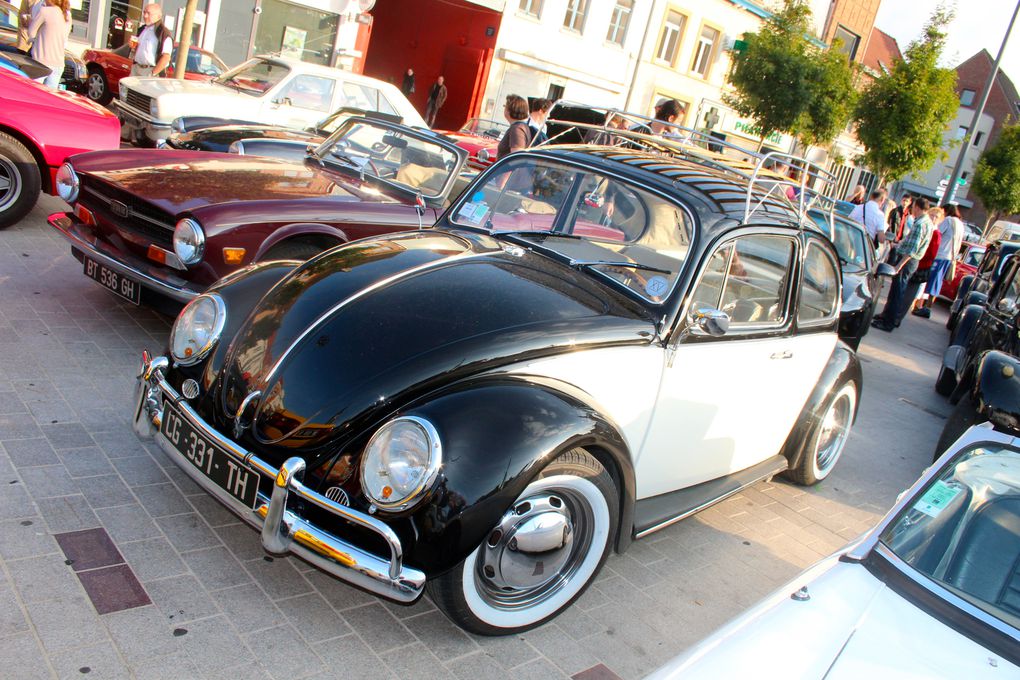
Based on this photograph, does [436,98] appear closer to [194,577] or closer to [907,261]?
[907,261]

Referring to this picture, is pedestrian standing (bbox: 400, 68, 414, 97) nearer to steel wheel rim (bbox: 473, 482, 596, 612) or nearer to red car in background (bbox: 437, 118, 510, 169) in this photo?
red car in background (bbox: 437, 118, 510, 169)

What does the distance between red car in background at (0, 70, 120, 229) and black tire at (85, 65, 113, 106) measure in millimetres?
9295

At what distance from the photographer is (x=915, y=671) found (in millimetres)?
2107

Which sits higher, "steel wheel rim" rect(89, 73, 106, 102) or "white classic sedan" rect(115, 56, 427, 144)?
"white classic sedan" rect(115, 56, 427, 144)

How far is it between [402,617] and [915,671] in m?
1.83

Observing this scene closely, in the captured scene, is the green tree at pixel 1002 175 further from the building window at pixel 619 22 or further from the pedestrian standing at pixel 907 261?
the pedestrian standing at pixel 907 261

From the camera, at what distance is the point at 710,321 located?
11.8 ft

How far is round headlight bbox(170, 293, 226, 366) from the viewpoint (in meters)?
3.39

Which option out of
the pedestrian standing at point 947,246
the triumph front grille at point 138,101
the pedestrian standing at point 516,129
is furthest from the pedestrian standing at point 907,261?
the triumph front grille at point 138,101

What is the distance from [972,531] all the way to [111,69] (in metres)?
16.3

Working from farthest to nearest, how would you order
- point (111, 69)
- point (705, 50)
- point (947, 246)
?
point (705, 50), point (111, 69), point (947, 246)

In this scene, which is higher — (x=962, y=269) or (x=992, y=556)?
(x=962, y=269)

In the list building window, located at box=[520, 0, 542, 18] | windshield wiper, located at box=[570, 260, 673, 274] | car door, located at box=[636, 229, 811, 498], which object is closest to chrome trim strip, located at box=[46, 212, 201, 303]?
windshield wiper, located at box=[570, 260, 673, 274]

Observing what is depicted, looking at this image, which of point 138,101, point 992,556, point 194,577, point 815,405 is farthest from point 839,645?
point 138,101
